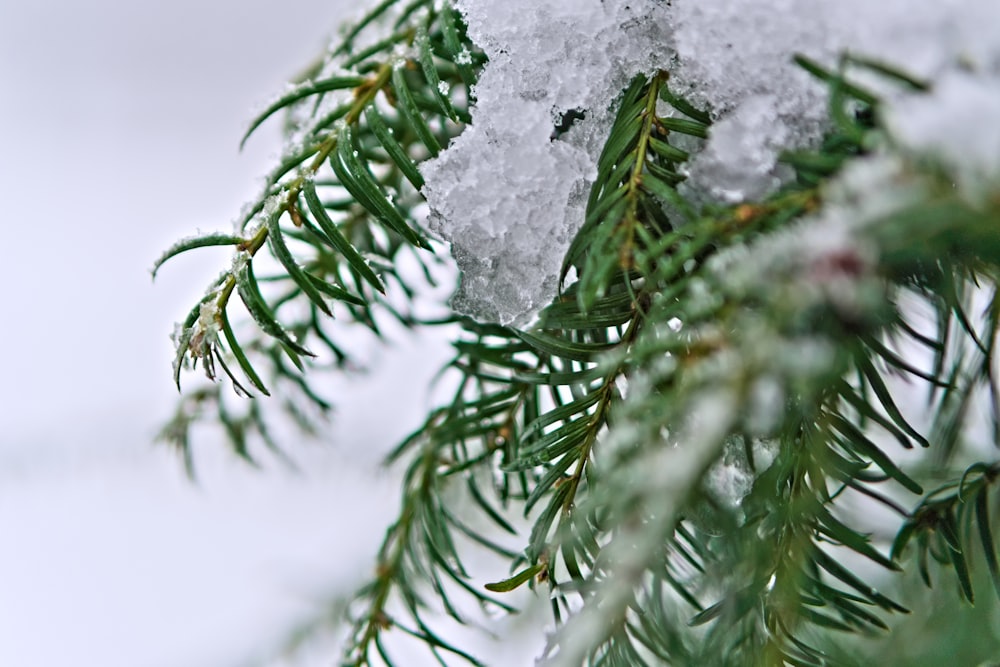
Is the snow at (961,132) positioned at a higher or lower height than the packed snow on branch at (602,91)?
lower

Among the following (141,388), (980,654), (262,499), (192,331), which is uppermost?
(141,388)

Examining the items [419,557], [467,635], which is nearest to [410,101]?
[419,557]

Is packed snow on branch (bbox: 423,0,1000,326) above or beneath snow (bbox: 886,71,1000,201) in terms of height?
above

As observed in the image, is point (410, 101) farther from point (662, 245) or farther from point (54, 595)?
point (54, 595)

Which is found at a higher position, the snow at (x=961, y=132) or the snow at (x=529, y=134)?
the snow at (x=529, y=134)
